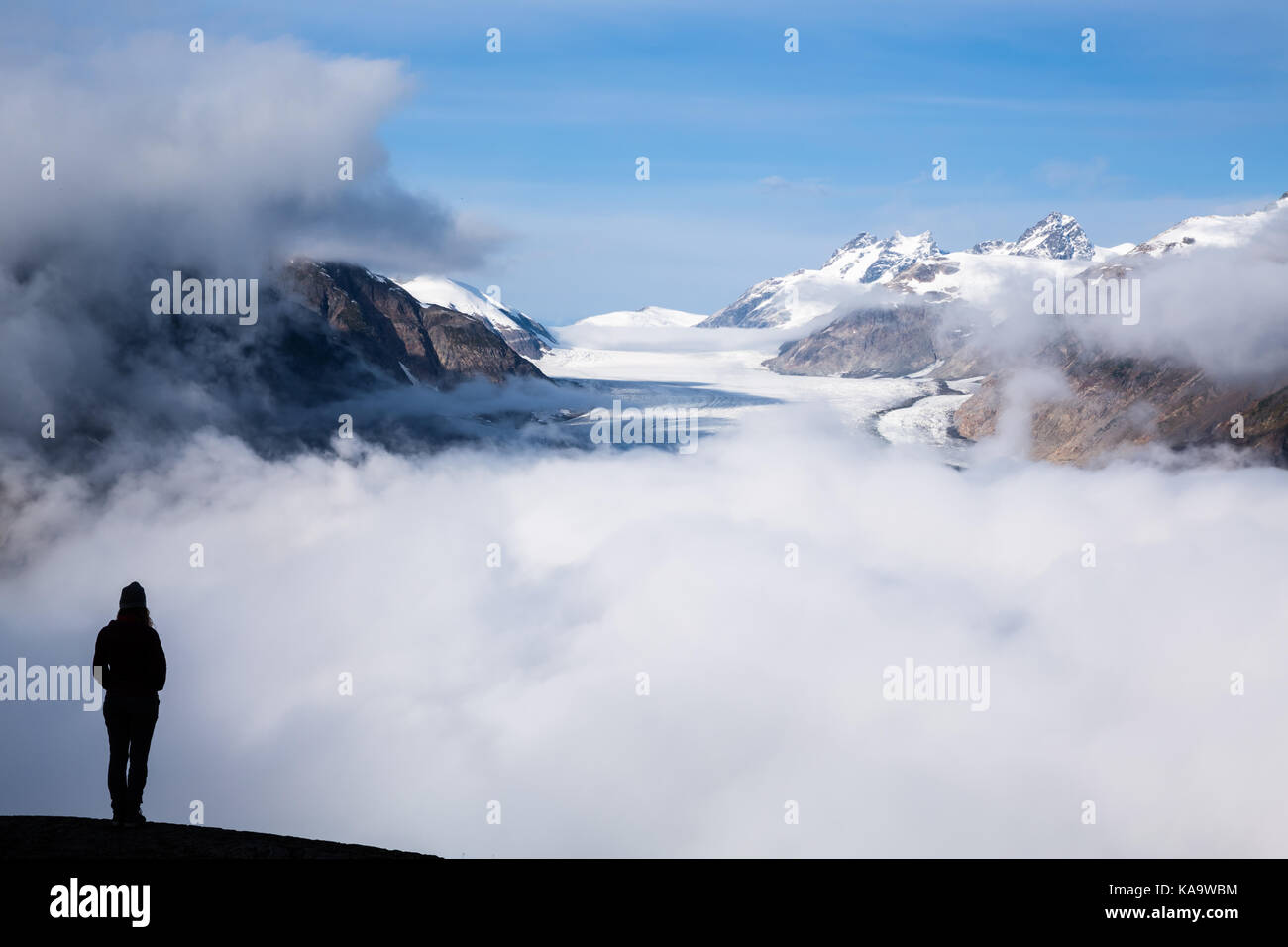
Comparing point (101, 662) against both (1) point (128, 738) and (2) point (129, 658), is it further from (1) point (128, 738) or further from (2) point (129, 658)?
(1) point (128, 738)

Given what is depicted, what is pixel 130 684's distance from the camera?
92.6 feet

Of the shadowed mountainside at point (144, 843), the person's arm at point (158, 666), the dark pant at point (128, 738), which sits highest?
the person's arm at point (158, 666)

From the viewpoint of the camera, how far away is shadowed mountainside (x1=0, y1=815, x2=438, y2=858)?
26.5 m

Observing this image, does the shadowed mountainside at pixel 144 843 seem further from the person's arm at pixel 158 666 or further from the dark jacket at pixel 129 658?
the person's arm at pixel 158 666

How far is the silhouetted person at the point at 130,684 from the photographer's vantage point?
27938mm

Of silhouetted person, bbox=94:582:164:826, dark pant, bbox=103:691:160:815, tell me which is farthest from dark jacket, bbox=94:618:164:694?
dark pant, bbox=103:691:160:815

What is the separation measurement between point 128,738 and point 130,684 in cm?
172

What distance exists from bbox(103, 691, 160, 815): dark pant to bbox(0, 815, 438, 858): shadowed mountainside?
0.99 m

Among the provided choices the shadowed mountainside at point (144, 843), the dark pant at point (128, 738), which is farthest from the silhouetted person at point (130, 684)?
the shadowed mountainside at point (144, 843)

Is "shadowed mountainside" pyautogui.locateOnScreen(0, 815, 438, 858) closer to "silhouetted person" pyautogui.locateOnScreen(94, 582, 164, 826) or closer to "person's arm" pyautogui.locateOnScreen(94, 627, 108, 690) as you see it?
"silhouetted person" pyautogui.locateOnScreen(94, 582, 164, 826)
